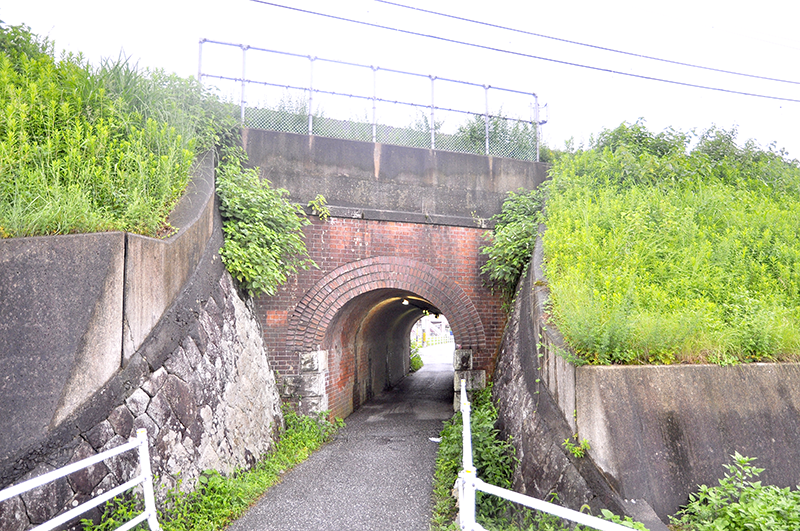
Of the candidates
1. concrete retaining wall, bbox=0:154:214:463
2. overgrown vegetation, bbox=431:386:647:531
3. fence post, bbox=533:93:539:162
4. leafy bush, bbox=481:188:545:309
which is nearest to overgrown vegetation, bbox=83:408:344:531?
concrete retaining wall, bbox=0:154:214:463

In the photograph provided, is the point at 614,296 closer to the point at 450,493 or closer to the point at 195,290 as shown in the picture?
the point at 450,493

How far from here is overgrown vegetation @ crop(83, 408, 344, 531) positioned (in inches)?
149

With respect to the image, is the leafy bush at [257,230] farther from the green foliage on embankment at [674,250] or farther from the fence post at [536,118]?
the fence post at [536,118]

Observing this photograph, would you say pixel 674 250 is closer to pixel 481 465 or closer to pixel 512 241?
pixel 512 241

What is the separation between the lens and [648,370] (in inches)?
154

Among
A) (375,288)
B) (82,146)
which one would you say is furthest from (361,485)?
(82,146)

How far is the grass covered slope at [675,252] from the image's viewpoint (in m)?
4.15

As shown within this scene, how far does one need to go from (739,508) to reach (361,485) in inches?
Result: 159

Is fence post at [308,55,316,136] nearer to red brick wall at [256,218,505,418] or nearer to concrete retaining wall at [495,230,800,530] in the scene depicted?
red brick wall at [256,218,505,418]

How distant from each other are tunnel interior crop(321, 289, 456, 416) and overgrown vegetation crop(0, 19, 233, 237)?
398 centimetres

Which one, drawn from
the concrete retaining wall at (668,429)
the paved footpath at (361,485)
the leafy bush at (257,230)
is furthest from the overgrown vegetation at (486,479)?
the leafy bush at (257,230)

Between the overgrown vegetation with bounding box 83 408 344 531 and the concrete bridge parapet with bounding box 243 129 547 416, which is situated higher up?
the concrete bridge parapet with bounding box 243 129 547 416

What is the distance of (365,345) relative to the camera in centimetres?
1183

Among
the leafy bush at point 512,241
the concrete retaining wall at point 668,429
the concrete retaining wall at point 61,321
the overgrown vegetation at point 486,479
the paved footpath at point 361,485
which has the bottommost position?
the paved footpath at point 361,485
